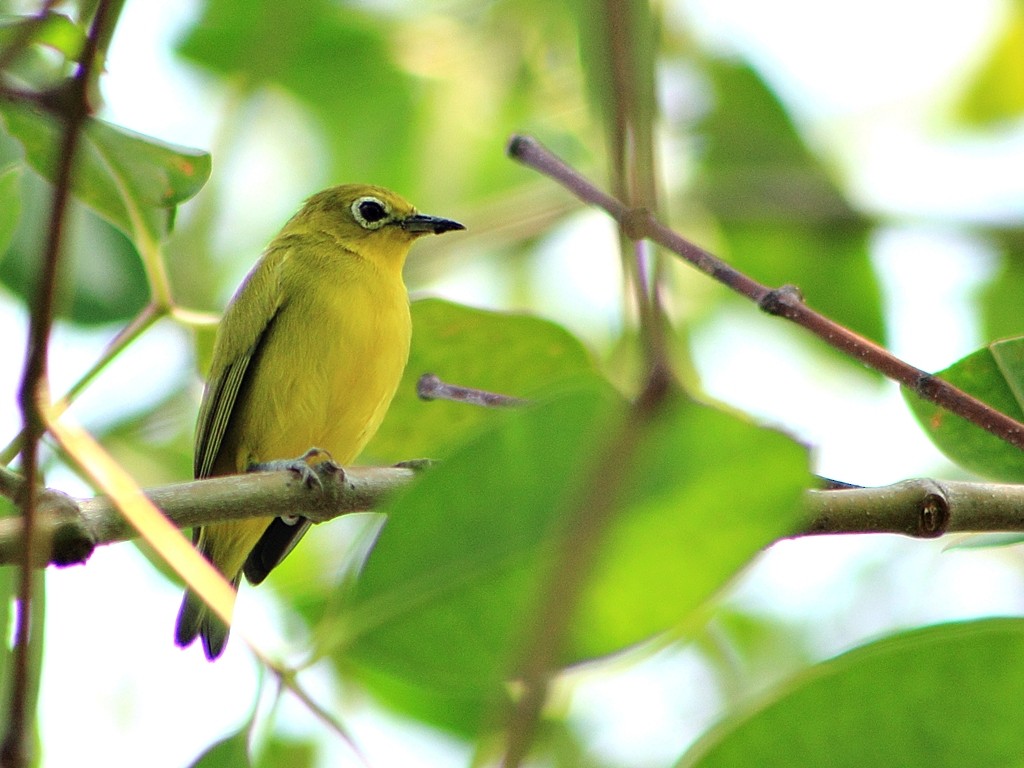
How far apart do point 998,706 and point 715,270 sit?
0.81 m

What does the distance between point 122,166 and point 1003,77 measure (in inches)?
181

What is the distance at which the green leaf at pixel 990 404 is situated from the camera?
2.49 metres

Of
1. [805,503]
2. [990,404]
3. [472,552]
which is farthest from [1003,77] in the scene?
[472,552]

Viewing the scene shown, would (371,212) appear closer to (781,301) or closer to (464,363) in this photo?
(464,363)

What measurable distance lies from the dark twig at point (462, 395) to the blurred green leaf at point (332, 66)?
153 centimetres

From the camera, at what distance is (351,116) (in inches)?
216

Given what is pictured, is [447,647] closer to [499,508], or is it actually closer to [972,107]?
[499,508]

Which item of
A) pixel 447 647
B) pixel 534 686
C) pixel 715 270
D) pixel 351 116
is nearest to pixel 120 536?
pixel 447 647

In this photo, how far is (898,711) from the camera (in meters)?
1.55

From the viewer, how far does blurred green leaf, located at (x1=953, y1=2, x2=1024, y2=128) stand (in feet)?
19.7

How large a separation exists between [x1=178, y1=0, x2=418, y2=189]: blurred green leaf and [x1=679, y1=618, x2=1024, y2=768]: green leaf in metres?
A: 3.07

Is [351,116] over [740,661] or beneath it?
over

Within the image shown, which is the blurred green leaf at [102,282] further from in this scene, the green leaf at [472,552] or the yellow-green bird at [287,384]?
the green leaf at [472,552]

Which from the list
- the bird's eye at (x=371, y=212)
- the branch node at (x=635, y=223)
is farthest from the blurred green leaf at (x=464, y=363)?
the bird's eye at (x=371, y=212)
